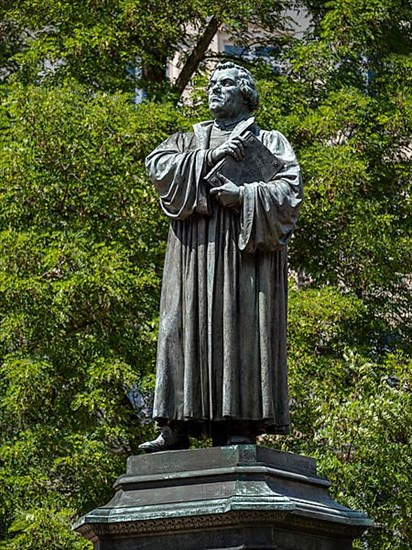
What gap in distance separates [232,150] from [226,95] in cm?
52

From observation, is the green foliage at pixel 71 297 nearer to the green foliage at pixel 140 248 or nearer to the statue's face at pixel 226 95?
the green foliage at pixel 140 248

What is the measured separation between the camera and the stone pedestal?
29.6 feet

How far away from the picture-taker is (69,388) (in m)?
20.2

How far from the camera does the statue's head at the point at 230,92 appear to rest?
1045cm

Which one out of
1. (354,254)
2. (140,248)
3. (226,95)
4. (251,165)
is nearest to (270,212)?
(251,165)

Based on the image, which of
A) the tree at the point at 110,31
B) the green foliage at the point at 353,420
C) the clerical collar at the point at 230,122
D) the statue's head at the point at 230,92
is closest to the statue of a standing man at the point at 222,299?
the clerical collar at the point at 230,122

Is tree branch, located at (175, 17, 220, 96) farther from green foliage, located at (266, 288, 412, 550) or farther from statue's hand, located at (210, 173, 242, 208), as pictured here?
statue's hand, located at (210, 173, 242, 208)

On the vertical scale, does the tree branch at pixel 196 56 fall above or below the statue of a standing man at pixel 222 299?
above

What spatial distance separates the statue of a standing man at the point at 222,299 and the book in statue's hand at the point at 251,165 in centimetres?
3

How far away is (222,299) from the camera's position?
9922 millimetres

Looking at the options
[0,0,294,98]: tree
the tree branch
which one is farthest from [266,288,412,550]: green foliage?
the tree branch

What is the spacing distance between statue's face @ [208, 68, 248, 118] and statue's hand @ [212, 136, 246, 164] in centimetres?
36

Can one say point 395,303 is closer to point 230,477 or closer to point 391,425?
point 391,425

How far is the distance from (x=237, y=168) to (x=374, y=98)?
44.7ft
